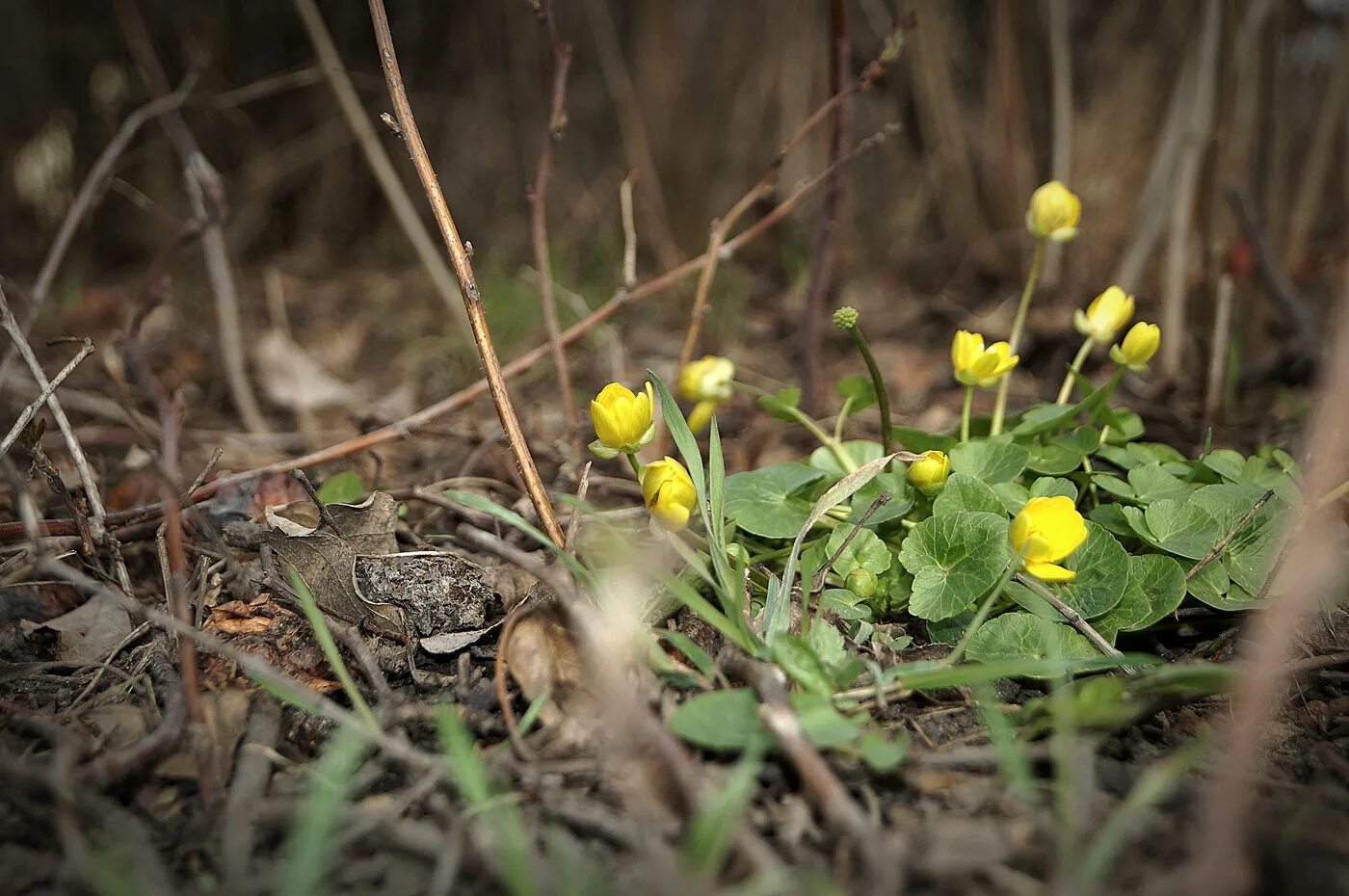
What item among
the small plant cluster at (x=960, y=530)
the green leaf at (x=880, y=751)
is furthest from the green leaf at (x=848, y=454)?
the green leaf at (x=880, y=751)

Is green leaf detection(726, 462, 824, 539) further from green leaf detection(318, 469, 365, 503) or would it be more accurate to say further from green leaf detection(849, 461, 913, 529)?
green leaf detection(318, 469, 365, 503)

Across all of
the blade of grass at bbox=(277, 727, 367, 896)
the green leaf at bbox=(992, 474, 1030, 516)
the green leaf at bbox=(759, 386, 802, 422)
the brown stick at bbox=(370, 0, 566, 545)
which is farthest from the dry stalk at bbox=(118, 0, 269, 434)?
the green leaf at bbox=(992, 474, 1030, 516)

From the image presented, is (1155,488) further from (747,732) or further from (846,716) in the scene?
(747,732)

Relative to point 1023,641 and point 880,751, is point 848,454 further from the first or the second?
point 880,751

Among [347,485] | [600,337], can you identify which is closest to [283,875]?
[347,485]

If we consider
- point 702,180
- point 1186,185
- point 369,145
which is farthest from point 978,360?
point 702,180

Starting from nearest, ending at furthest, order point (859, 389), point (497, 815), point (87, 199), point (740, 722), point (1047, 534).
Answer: point (497, 815) → point (740, 722) → point (1047, 534) → point (859, 389) → point (87, 199)
